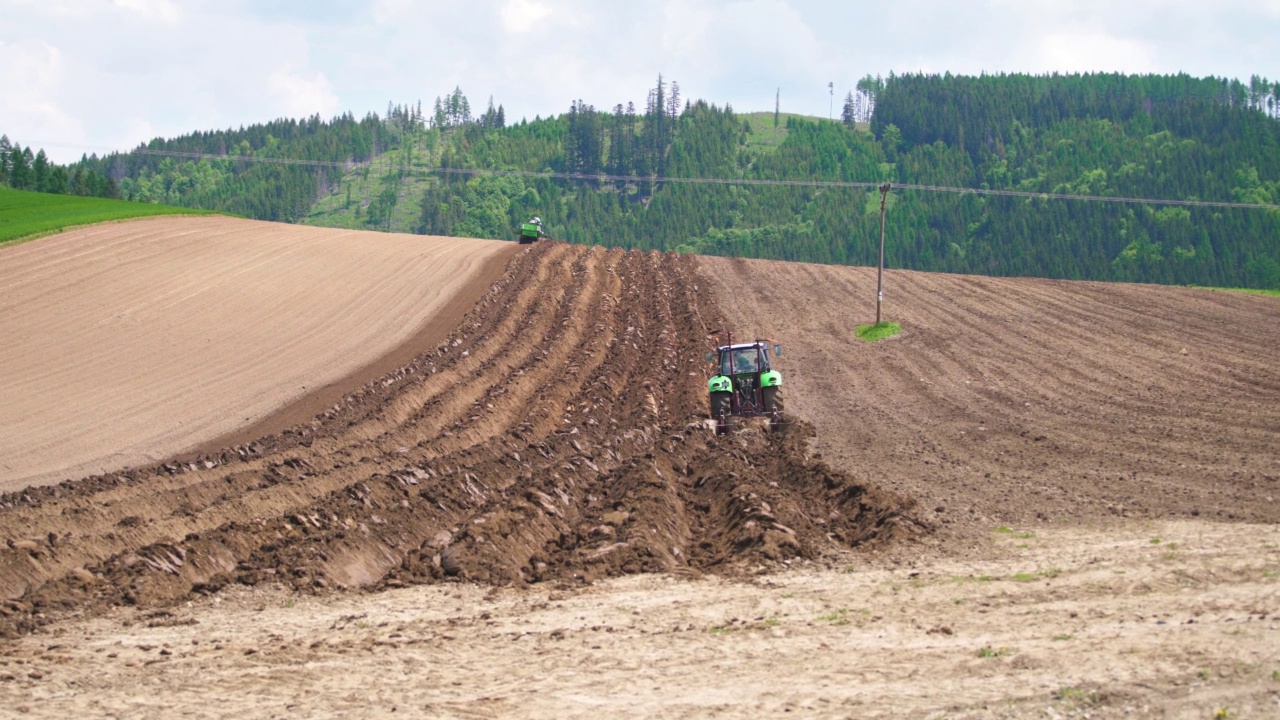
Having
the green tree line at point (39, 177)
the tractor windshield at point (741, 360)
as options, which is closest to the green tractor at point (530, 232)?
the tractor windshield at point (741, 360)

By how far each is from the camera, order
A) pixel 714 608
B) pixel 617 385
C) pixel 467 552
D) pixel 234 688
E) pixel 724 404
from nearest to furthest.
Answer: pixel 234 688 → pixel 714 608 → pixel 467 552 → pixel 724 404 → pixel 617 385

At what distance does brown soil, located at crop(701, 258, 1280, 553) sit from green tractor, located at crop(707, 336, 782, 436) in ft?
4.15

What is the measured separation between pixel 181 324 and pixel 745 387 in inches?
853

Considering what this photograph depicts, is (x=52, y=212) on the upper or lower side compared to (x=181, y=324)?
upper

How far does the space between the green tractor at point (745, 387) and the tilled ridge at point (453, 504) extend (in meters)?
0.74

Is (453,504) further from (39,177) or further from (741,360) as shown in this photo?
(39,177)

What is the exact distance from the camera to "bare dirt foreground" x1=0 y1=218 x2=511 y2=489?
26062mm

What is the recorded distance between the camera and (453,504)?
16.9 m

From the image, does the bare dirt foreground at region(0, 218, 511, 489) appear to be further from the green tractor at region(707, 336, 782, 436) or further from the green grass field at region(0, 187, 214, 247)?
the green tractor at region(707, 336, 782, 436)

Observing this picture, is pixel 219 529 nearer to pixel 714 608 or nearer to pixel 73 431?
pixel 714 608

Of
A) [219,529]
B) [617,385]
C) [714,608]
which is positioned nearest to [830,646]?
[714,608]

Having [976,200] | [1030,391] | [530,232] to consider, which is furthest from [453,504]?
[976,200]

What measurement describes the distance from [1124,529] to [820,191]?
162782mm

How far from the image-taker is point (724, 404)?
989 inches
